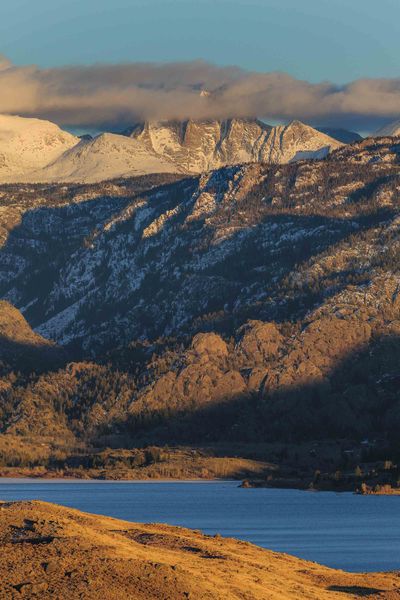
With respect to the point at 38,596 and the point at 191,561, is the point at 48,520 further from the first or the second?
the point at 38,596

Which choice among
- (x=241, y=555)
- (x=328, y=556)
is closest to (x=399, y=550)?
(x=328, y=556)

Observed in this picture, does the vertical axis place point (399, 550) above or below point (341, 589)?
above

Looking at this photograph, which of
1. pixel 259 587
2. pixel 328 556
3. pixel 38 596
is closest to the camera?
pixel 38 596

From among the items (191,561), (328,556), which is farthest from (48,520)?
(328,556)

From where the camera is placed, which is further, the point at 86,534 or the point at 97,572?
the point at 86,534

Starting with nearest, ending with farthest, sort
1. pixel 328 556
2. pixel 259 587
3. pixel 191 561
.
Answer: pixel 259 587 < pixel 191 561 < pixel 328 556

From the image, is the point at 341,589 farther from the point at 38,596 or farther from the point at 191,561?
the point at 38,596
